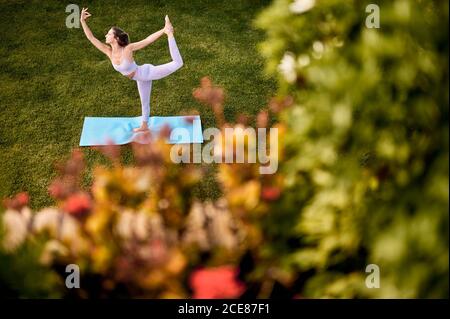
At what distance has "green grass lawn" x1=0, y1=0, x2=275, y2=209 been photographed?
5.25 metres

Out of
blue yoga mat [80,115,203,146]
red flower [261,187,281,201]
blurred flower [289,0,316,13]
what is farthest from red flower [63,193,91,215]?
blue yoga mat [80,115,203,146]

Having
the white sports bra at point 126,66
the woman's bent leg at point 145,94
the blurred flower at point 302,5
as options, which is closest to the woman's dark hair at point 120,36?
the white sports bra at point 126,66

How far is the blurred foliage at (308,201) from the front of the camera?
1.64 metres

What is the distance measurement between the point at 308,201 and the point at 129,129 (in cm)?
372

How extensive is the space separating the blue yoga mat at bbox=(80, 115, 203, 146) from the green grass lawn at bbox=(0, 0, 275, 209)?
0.13 m

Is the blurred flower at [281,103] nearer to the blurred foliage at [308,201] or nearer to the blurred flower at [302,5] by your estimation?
the blurred foliage at [308,201]

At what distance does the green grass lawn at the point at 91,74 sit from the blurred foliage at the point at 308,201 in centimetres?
221

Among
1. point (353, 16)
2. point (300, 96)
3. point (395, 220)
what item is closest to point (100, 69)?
point (300, 96)

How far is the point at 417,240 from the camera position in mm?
→ 1564

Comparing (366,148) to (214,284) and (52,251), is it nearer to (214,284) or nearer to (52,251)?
(214,284)

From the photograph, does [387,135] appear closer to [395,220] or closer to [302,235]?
[395,220]

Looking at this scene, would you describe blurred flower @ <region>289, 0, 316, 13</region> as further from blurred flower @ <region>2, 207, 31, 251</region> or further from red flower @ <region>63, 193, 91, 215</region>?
blurred flower @ <region>2, 207, 31, 251</region>

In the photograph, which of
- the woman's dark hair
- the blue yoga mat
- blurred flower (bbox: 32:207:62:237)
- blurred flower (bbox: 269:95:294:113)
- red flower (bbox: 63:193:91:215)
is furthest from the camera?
the blue yoga mat

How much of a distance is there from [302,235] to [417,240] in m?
0.84
